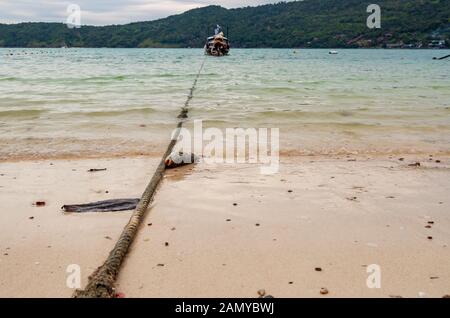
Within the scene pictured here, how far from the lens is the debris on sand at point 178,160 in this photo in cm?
689

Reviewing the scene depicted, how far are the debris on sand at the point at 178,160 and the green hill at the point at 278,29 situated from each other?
434 ft

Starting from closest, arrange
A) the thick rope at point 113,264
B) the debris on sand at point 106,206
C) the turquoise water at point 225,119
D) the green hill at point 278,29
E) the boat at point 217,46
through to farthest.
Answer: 1. the thick rope at point 113,264
2. the debris on sand at point 106,206
3. the turquoise water at point 225,119
4. the boat at point 217,46
5. the green hill at point 278,29

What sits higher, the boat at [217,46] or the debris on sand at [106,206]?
the boat at [217,46]

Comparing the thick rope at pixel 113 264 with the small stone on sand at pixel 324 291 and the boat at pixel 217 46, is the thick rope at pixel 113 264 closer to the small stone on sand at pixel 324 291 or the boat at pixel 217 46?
the small stone on sand at pixel 324 291

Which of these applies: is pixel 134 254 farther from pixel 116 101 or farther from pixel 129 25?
pixel 129 25

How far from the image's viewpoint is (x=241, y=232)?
4234 millimetres

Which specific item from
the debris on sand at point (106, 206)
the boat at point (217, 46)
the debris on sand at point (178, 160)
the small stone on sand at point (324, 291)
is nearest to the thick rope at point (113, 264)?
the debris on sand at point (106, 206)

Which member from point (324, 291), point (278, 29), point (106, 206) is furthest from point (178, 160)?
point (278, 29)

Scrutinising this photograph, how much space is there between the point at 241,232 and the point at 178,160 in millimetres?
2941

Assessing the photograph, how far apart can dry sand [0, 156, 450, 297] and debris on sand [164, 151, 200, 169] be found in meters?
0.34

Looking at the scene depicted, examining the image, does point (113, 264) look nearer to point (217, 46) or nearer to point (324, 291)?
point (324, 291)

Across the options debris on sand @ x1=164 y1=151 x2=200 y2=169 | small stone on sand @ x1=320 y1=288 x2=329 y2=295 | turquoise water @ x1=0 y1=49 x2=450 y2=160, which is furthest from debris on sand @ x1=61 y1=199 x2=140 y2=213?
turquoise water @ x1=0 y1=49 x2=450 y2=160

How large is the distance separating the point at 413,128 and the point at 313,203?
6.44 meters

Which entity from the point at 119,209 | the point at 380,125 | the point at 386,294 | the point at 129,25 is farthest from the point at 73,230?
the point at 129,25
